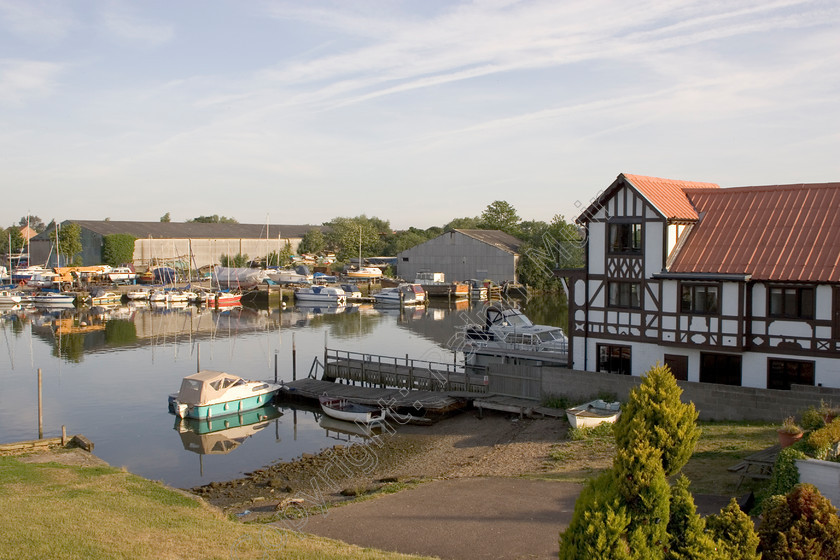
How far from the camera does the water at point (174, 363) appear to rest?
31062 millimetres

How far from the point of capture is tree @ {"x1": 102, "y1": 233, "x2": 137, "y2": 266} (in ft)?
383

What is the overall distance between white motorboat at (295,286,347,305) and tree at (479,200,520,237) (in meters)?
46.5

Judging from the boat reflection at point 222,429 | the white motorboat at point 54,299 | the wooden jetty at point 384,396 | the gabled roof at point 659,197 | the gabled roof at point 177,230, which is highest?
the gabled roof at point 177,230

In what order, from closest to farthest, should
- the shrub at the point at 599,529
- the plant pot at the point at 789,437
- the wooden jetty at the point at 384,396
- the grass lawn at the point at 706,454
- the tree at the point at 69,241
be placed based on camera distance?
1. the shrub at the point at 599,529
2. the plant pot at the point at 789,437
3. the grass lawn at the point at 706,454
4. the wooden jetty at the point at 384,396
5. the tree at the point at 69,241

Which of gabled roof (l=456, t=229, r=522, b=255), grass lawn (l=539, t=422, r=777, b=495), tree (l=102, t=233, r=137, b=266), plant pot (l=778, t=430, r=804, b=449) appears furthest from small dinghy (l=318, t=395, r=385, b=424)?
tree (l=102, t=233, r=137, b=266)

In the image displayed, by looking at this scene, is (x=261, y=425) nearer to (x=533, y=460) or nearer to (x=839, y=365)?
(x=533, y=460)

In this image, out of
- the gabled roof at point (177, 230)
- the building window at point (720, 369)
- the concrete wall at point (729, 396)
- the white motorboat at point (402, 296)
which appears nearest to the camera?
the concrete wall at point (729, 396)

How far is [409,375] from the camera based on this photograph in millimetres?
36969

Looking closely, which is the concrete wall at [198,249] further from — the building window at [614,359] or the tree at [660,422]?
the tree at [660,422]

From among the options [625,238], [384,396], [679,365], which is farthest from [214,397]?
[679,365]

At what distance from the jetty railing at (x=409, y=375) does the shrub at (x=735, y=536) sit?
72.3 ft

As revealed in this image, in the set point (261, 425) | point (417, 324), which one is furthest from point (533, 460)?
point (417, 324)

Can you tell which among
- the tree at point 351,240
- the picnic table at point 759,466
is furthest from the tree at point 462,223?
the picnic table at point 759,466

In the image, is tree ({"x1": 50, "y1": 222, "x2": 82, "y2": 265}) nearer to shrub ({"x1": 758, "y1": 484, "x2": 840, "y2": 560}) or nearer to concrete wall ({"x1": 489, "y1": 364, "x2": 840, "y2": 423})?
concrete wall ({"x1": 489, "y1": 364, "x2": 840, "y2": 423})
